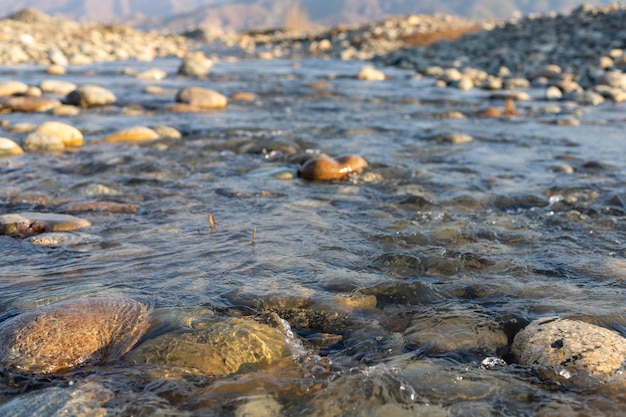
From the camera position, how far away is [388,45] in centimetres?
2677

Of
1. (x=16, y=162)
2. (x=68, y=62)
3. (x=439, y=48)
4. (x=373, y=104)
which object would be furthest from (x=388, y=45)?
(x=16, y=162)

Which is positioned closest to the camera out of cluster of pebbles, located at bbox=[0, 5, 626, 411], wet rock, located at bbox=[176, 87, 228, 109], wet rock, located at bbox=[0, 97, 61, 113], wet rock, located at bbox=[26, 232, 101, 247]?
cluster of pebbles, located at bbox=[0, 5, 626, 411]

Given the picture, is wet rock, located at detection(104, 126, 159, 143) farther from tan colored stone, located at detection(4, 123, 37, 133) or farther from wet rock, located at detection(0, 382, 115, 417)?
wet rock, located at detection(0, 382, 115, 417)

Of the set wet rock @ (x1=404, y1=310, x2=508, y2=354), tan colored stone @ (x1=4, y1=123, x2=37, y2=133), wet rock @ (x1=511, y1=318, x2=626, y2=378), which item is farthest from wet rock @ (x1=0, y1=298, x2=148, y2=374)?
tan colored stone @ (x1=4, y1=123, x2=37, y2=133)

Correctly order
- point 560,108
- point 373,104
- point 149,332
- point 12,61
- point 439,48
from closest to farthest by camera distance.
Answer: point 149,332
point 560,108
point 373,104
point 12,61
point 439,48

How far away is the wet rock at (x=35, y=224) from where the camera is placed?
311 cm

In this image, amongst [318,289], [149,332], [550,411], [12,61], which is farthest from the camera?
[12,61]

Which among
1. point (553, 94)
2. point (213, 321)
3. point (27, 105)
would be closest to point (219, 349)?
point (213, 321)

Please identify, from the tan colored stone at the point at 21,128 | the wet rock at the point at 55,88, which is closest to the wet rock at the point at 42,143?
the tan colored stone at the point at 21,128

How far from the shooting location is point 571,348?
1924 millimetres

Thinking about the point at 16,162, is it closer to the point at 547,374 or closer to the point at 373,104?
the point at 547,374

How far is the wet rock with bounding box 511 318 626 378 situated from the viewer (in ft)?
6.11

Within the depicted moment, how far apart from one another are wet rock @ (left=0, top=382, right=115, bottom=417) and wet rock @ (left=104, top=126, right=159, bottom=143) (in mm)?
4471

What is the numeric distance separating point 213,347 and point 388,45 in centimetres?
2651
